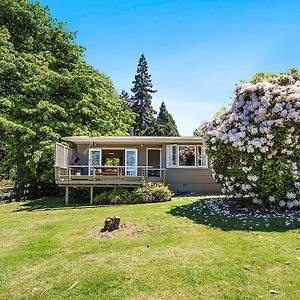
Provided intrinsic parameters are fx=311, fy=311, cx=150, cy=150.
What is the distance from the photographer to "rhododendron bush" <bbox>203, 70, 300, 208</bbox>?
9422 millimetres

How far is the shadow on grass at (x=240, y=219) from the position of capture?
25.8 feet

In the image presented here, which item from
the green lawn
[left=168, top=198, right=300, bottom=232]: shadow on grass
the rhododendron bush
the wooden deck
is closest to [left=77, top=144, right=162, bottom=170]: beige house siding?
the wooden deck

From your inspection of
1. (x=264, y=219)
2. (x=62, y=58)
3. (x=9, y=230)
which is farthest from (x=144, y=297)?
(x=62, y=58)

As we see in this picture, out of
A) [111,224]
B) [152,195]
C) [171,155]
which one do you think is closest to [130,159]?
[171,155]

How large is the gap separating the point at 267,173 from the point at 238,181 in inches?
40.4

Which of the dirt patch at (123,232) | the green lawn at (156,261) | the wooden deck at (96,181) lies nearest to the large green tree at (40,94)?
the wooden deck at (96,181)

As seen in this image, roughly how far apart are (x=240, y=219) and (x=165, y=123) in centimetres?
4173

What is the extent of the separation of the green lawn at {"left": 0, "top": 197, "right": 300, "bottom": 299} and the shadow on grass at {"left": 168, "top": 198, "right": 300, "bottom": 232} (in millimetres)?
56

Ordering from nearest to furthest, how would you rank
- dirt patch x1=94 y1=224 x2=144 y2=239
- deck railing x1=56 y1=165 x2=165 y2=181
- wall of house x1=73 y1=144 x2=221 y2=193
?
1. dirt patch x1=94 y1=224 x2=144 y2=239
2. deck railing x1=56 y1=165 x2=165 y2=181
3. wall of house x1=73 y1=144 x2=221 y2=193

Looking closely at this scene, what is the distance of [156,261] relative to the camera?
18.5ft

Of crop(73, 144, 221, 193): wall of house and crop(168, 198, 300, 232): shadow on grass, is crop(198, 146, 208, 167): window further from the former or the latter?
crop(168, 198, 300, 232): shadow on grass

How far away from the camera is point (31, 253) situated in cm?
651

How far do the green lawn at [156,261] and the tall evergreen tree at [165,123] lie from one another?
36.7 m

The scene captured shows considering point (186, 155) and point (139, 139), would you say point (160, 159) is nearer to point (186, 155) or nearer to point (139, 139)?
point (186, 155)
